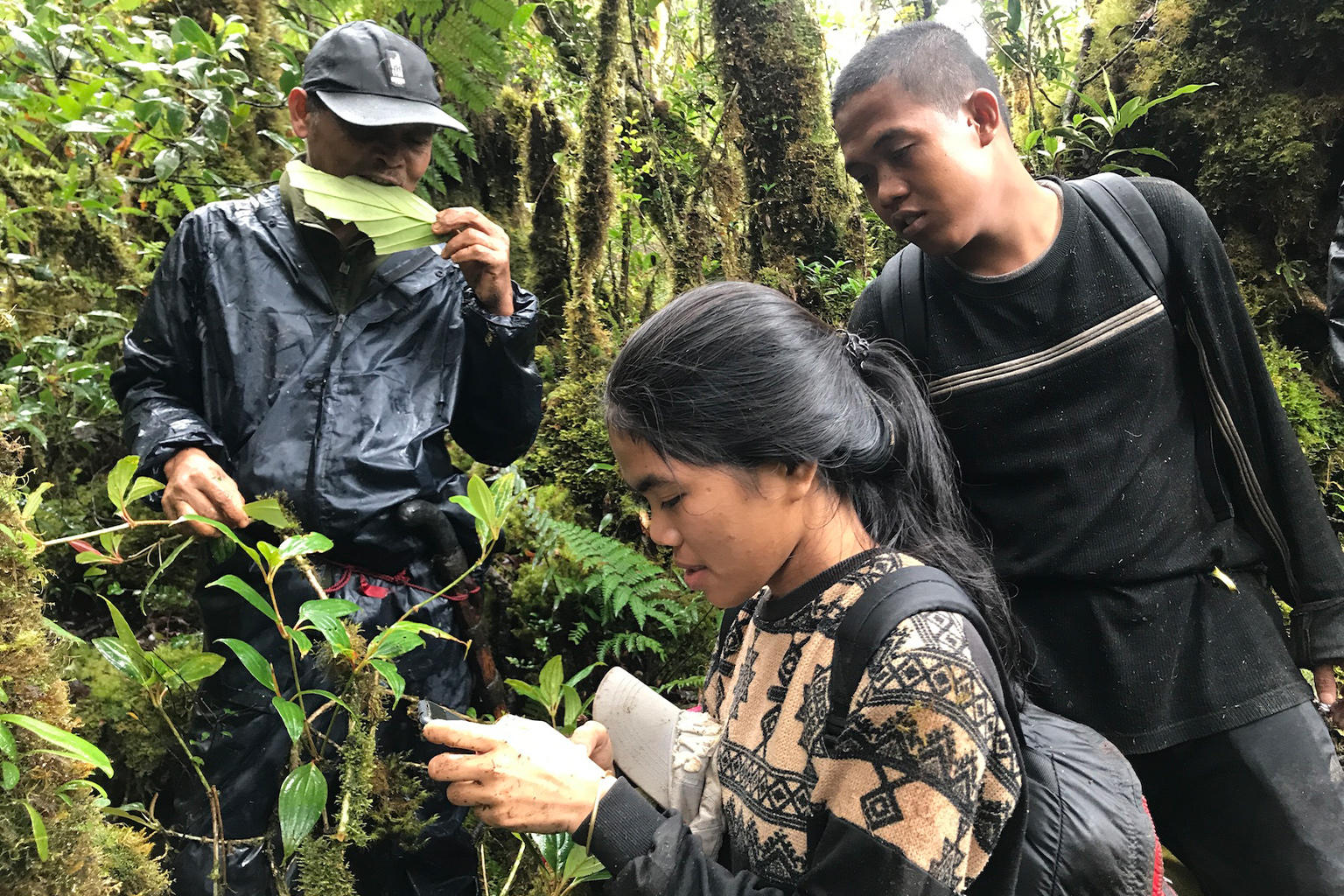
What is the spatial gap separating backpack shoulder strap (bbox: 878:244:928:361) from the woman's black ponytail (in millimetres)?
369

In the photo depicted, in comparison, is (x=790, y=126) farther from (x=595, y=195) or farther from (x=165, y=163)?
(x=165, y=163)

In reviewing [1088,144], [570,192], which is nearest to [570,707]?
[570,192]

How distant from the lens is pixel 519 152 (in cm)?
484

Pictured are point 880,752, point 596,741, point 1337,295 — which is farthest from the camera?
point 1337,295

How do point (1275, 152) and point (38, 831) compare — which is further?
point (1275, 152)

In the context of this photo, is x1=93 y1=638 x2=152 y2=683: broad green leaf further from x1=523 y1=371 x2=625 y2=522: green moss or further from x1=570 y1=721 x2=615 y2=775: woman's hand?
x1=523 y1=371 x2=625 y2=522: green moss

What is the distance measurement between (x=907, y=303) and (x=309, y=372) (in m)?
1.70

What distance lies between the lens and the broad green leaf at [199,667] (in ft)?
4.61

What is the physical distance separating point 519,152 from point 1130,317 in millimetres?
3915

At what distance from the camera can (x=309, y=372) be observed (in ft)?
7.47

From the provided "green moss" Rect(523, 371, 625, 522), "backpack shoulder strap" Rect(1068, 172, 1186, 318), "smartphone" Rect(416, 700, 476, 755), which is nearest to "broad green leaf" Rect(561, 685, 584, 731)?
"smartphone" Rect(416, 700, 476, 755)

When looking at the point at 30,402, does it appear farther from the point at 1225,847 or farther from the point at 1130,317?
the point at 1225,847

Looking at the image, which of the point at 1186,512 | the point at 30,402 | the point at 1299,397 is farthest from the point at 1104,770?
the point at 30,402

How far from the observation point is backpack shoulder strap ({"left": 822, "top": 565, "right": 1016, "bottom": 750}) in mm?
1293
